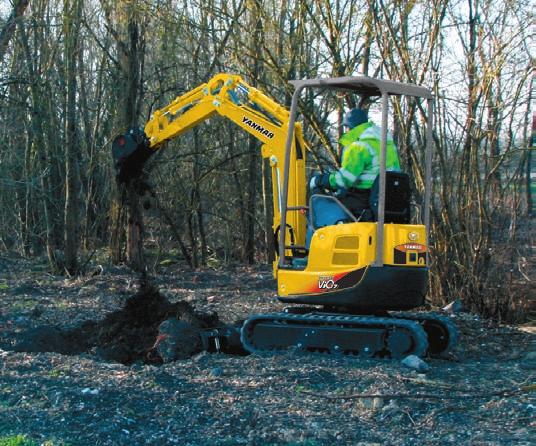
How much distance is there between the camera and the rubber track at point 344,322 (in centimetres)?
722

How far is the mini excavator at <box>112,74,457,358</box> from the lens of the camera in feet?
24.3

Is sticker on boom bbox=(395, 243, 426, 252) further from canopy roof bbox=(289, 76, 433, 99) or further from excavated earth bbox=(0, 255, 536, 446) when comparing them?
canopy roof bbox=(289, 76, 433, 99)

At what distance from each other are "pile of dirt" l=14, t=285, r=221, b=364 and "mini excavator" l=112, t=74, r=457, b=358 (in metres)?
0.53

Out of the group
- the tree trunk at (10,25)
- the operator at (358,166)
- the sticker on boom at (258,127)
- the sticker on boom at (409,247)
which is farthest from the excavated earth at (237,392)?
the tree trunk at (10,25)

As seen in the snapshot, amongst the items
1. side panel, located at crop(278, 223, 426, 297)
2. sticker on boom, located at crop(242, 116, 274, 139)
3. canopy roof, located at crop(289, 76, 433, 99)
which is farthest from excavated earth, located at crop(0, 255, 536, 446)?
canopy roof, located at crop(289, 76, 433, 99)

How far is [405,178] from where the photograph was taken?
751cm

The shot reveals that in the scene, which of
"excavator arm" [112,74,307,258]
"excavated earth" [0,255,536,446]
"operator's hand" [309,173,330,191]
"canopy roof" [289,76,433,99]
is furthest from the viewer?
"excavator arm" [112,74,307,258]

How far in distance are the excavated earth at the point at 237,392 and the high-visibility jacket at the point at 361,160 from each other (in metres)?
1.57

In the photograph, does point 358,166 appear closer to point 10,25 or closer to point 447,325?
point 447,325

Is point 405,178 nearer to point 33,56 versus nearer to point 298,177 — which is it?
point 298,177

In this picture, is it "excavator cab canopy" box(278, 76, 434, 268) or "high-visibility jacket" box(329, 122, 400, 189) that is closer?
"excavator cab canopy" box(278, 76, 434, 268)

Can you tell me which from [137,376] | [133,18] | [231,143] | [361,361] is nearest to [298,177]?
[361,361]

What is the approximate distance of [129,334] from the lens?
855 centimetres

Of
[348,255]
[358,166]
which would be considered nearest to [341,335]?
[348,255]
